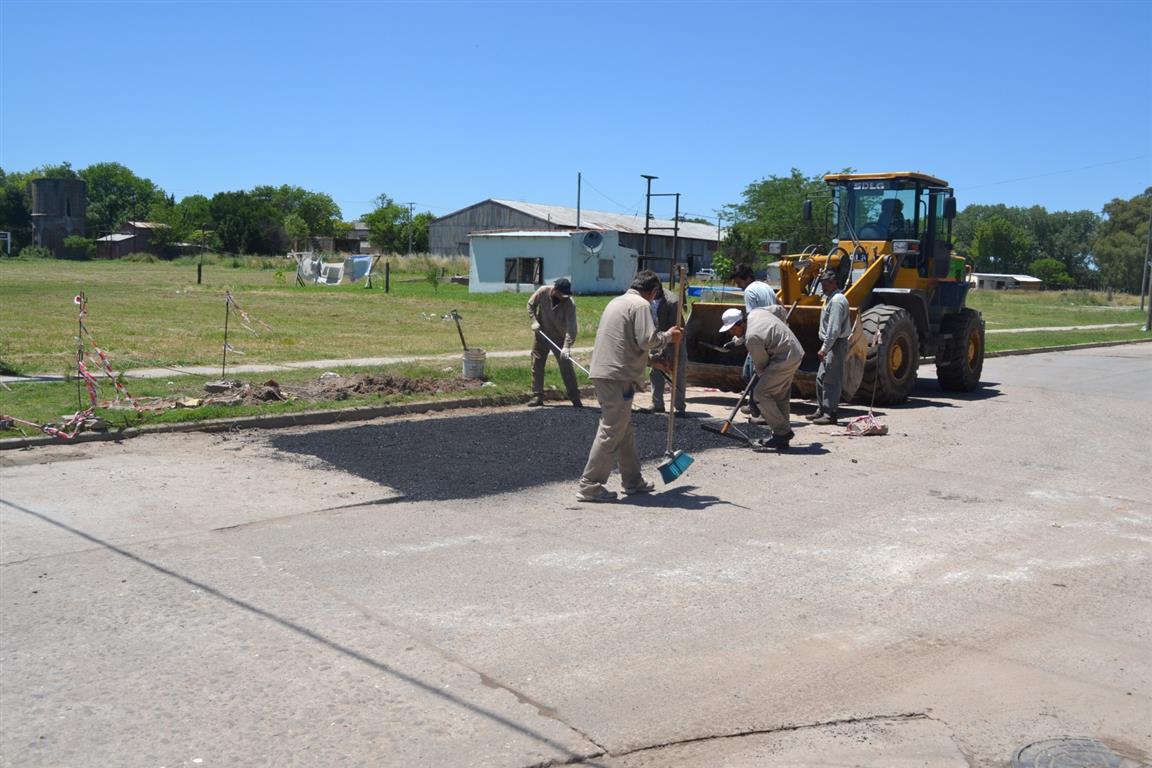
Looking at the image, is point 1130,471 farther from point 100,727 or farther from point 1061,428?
point 100,727

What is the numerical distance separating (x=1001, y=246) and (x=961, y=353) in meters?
120

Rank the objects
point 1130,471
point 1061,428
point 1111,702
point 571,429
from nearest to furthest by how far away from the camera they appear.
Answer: point 1111,702, point 1130,471, point 571,429, point 1061,428

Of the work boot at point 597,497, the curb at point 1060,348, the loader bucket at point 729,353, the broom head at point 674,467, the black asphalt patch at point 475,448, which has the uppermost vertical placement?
the loader bucket at point 729,353

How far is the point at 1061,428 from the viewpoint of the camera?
13875mm

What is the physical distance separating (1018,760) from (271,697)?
323 cm

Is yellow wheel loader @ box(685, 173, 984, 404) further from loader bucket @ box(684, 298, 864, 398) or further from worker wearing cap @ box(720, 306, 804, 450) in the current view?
worker wearing cap @ box(720, 306, 804, 450)

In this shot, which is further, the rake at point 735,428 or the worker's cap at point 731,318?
the worker's cap at point 731,318

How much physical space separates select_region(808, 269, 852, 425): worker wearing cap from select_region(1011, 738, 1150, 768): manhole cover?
8705mm

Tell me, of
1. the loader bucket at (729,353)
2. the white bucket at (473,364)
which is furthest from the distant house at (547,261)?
the loader bucket at (729,353)

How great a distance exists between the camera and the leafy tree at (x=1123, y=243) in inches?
4008

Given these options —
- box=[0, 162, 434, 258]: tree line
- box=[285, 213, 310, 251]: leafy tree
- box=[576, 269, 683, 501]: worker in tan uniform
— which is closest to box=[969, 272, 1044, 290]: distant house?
box=[0, 162, 434, 258]: tree line

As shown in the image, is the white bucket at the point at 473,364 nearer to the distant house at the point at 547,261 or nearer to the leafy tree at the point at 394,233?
the distant house at the point at 547,261

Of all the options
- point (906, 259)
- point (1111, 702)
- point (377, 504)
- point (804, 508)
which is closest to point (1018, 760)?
point (1111, 702)

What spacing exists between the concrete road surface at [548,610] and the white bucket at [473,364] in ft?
13.7
